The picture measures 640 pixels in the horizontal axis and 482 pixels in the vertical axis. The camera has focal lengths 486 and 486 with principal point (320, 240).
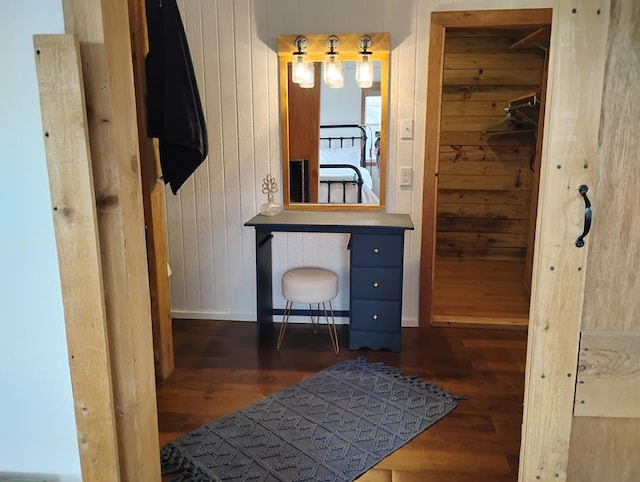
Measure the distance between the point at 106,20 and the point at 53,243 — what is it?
0.52 m

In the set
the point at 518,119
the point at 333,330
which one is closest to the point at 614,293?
the point at 333,330

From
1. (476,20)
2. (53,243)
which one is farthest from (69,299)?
(476,20)

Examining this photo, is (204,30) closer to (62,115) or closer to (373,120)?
(373,120)

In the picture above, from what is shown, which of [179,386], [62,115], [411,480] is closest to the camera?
[62,115]

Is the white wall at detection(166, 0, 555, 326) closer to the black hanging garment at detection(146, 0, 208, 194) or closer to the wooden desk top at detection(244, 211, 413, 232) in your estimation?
the wooden desk top at detection(244, 211, 413, 232)

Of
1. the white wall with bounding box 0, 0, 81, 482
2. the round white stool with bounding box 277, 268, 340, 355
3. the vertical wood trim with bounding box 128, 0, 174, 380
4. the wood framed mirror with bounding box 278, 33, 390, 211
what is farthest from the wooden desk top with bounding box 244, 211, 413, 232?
the white wall with bounding box 0, 0, 81, 482

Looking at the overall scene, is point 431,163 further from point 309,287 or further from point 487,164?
point 487,164

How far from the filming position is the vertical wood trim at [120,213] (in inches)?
42.2

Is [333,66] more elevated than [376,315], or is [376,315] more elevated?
[333,66]

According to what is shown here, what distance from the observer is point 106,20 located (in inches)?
42.2

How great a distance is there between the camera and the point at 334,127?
124 inches

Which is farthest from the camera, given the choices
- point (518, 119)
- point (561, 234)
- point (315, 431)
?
point (518, 119)

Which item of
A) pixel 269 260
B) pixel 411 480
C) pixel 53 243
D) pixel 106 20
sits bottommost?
pixel 411 480

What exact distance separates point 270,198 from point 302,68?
2.74 ft
